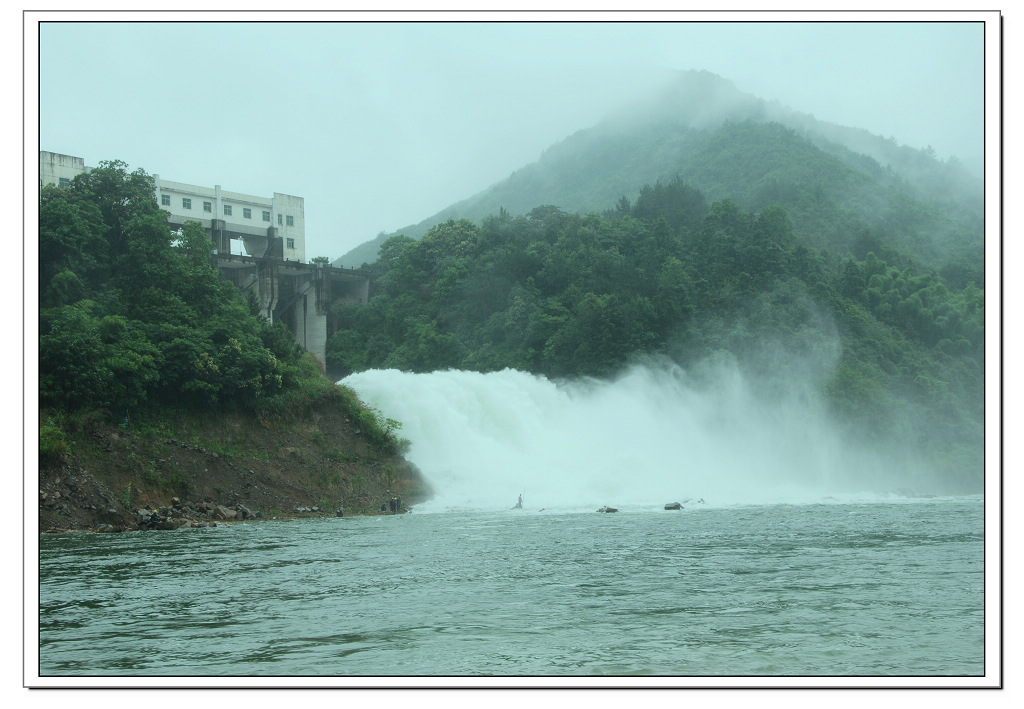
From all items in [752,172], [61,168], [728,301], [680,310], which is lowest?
[680,310]

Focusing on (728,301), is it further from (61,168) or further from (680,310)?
(61,168)

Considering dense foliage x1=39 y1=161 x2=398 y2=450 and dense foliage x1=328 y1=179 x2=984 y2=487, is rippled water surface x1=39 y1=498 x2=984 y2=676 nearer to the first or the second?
dense foliage x1=39 y1=161 x2=398 y2=450

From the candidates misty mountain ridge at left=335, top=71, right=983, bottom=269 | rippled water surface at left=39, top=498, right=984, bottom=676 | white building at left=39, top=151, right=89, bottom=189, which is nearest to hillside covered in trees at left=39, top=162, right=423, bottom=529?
rippled water surface at left=39, top=498, right=984, bottom=676

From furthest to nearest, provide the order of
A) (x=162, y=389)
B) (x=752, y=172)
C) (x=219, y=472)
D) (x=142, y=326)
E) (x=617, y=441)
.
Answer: (x=752, y=172)
(x=617, y=441)
(x=142, y=326)
(x=162, y=389)
(x=219, y=472)

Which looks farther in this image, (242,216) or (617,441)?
(242,216)

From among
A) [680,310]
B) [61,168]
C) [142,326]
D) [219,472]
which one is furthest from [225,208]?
[219,472]

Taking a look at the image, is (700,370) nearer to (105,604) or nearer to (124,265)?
(124,265)

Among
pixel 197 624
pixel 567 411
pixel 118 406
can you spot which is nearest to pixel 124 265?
pixel 118 406
